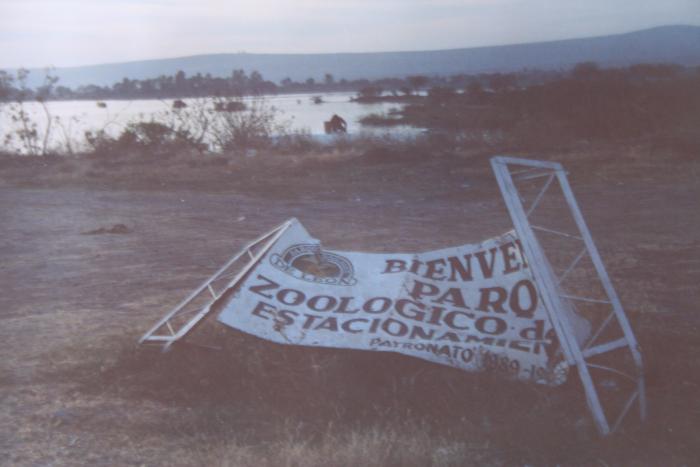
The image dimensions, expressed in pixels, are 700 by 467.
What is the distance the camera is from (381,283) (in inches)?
237

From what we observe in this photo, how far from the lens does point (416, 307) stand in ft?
18.9

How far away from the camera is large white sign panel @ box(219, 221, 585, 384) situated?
17.6 feet

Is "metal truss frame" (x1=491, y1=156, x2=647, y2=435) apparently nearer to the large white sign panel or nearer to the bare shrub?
the large white sign panel

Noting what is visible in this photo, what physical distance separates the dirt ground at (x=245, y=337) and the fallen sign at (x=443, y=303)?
0.81 feet

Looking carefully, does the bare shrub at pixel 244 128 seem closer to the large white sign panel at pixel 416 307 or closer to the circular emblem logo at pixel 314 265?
the circular emblem logo at pixel 314 265

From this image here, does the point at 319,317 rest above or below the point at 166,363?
above

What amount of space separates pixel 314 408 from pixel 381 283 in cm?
123

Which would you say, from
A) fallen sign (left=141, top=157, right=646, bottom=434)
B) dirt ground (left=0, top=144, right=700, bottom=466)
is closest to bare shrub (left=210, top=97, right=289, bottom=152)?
dirt ground (left=0, top=144, right=700, bottom=466)

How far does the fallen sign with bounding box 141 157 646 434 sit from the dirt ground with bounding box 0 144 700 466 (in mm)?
247

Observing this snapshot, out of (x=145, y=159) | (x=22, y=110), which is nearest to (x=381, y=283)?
(x=145, y=159)

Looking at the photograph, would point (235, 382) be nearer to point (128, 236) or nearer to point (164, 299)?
point (164, 299)

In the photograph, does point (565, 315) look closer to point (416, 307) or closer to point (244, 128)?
point (416, 307)

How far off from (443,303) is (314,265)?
1198mm

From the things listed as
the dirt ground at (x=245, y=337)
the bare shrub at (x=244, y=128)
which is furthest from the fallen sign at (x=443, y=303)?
the bare shrub at (x=244, y=128)
